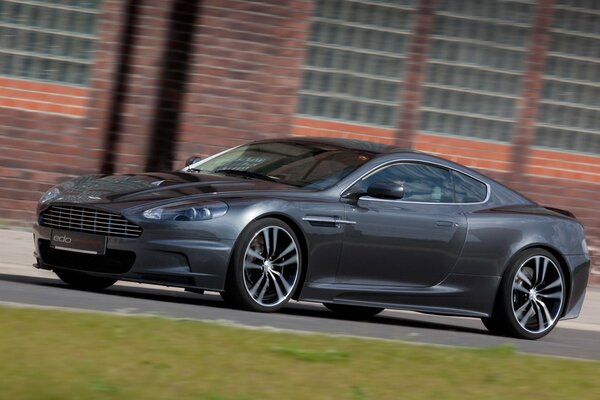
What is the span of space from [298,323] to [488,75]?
795cm

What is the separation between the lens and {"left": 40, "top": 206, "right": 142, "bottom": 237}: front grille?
29.9ft

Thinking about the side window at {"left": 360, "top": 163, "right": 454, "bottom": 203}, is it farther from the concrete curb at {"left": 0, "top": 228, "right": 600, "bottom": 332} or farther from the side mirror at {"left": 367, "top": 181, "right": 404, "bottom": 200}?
the concrete curb at {"left": 0, "top": 228, "right": 600, "bottom": 332}

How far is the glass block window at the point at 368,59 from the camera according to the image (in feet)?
52.4

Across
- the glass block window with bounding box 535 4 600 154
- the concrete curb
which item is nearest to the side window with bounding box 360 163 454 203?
the concrete curb

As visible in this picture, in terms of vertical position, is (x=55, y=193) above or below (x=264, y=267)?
above

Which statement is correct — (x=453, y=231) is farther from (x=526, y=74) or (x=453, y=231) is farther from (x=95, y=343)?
(x=526, y=74)

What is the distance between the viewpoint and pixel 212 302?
33.8 ft

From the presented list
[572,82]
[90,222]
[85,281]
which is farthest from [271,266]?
[572,82]

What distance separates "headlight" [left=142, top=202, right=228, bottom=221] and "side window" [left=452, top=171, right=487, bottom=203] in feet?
7.71

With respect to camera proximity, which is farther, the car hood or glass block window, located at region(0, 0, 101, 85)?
glass block window, located at region(0, 0, 101, 85)

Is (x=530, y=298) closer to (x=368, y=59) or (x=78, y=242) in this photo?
(x=78, y=242)

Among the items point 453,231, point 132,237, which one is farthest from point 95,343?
point 453,231

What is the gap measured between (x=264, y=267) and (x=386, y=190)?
1.14m

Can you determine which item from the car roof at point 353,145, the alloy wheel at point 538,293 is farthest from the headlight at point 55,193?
the alloy wheel at point 538,293
